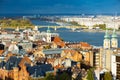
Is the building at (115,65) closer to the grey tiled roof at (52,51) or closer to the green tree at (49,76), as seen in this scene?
the green tree at (49,76)

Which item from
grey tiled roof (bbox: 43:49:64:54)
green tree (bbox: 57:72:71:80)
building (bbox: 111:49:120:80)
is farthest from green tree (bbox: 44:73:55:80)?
grey tiled roof (bbox: 43:49:64:54)

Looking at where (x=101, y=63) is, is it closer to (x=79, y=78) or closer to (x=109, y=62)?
→ (x=109, y=62)

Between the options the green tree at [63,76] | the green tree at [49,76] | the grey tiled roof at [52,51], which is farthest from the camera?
the grey tiled roof at [52,51]

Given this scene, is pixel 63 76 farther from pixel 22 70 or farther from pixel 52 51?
pixel 52 51

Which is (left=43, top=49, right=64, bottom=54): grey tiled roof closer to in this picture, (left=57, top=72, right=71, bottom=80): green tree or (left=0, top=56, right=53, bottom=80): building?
(left=0, top=56, right=53, bottom=80): building

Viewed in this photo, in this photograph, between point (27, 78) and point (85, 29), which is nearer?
point (27, 78)

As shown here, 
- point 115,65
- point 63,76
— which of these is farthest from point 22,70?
point 115,65

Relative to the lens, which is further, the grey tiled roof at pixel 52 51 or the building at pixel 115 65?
the grey tiled roof at pixel 52 51

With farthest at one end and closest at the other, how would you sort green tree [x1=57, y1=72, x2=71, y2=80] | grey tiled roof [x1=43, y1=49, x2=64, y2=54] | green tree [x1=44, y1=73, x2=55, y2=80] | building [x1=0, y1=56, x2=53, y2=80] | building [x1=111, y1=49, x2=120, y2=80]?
grey tiled roof [x1=43, y1=49, x2=64, y2=54], building [x1=111, y1=49, x2=120, y2=80], building [x1=0, y1=56, x2=53, y2=80], green tree [x1=57, y1=72, x2=71, y2=80], green tree [x1=44, y1=73, x2=55, y2=80]

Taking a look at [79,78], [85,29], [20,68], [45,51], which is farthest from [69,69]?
[85,29]

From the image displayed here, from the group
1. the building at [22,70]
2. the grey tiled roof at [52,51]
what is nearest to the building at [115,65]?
the building at [22,70]

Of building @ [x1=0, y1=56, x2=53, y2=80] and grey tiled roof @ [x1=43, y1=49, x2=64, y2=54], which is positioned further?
grey tiled roof @ [x1=43, y1=49, x2=64, y2=54]
